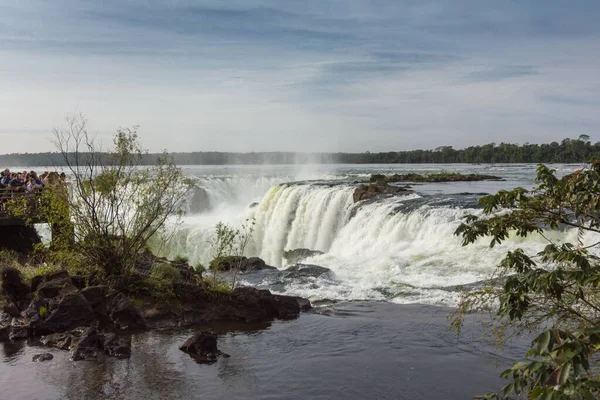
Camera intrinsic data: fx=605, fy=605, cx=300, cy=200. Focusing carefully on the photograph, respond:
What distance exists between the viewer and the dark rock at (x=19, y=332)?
40.3 ft

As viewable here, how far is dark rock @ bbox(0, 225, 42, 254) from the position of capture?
20295 mm

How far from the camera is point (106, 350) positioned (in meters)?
11.4

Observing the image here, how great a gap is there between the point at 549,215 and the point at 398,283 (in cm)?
1214

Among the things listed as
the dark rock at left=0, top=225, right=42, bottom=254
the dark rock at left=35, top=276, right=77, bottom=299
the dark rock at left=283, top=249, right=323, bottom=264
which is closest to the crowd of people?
the dark rock at left=0, top=225, right=42, bottom=254

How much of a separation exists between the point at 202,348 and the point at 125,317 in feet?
8.85

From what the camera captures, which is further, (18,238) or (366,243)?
(366,243)

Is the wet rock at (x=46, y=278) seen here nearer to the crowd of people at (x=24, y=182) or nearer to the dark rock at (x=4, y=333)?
the dark rock at (x=4, y=333)

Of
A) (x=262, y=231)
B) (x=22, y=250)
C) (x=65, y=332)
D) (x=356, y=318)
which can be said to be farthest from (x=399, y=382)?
(x=262, y=231)

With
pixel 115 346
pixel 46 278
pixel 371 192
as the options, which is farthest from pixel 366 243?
pixel 115 346

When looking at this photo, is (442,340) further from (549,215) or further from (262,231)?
(262,231)

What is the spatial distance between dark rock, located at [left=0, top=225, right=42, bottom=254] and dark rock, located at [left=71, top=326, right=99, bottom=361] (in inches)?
394

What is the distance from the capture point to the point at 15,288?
46.7 ft

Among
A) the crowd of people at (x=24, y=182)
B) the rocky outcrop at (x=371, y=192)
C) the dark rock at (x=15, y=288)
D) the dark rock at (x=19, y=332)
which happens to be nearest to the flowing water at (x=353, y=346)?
the dark rock at (x=19, y=332)

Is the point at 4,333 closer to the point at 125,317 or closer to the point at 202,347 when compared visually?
the point at 125,317
